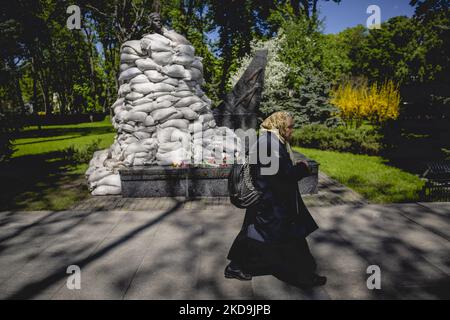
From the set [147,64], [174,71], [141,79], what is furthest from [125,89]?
[174,71]

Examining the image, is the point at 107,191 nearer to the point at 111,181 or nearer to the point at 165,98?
the point at 111,181

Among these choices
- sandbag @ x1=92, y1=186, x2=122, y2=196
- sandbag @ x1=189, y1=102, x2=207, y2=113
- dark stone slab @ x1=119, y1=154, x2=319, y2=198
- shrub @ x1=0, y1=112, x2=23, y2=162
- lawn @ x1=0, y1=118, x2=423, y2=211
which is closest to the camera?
dark stone slab @ x1=119, y1=154, x2=319, y2=198

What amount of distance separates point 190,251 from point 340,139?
37.8ft

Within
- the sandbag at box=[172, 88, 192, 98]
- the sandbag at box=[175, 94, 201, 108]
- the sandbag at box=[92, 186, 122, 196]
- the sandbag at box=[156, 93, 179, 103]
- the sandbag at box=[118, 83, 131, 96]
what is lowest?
the sandbag at box=[92, 186, 122, 196]

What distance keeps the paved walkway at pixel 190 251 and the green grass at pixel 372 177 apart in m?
0.90

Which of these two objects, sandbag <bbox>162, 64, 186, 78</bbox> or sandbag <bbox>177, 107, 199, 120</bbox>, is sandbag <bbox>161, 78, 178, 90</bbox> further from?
sandbag <bbox>177, 107, 199, 120</bbox>

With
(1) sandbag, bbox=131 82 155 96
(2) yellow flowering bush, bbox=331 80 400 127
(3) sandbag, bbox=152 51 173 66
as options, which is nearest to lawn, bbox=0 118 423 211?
(1) sandbag, bbox=131 82 155 96

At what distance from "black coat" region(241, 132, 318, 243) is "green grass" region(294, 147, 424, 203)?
170 inches

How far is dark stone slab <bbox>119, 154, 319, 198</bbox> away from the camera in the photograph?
766 cm

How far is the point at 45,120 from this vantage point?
3584cm

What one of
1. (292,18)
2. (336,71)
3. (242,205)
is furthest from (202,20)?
(242,205)

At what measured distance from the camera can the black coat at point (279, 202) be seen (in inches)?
144

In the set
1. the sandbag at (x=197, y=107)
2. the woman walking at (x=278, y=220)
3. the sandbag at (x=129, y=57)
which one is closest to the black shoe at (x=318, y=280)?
the woman walking at (x=278, y=220)
